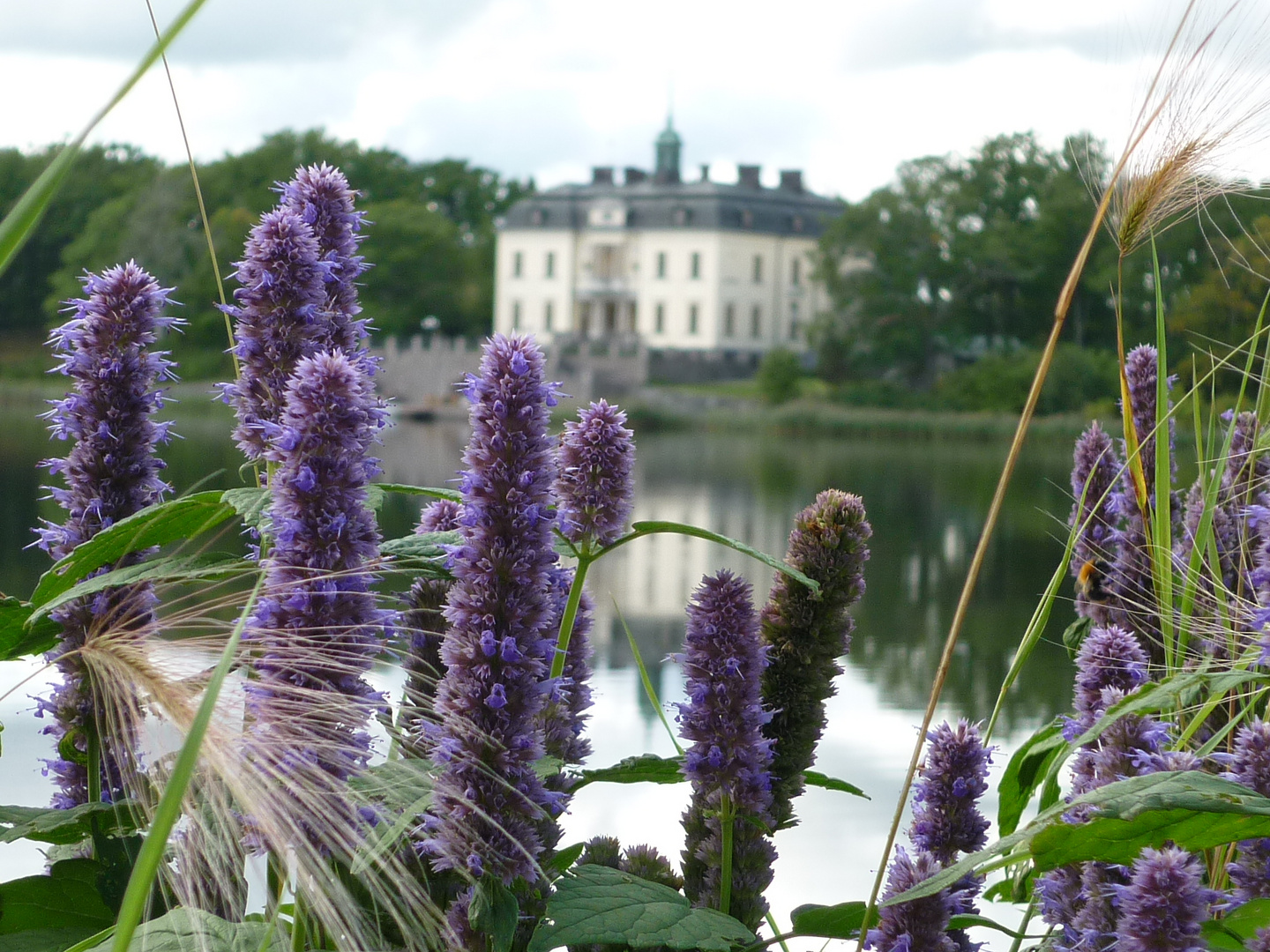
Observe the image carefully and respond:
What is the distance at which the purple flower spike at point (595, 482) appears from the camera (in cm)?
148

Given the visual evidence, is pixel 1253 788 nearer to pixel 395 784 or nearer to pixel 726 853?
pixel 726 853

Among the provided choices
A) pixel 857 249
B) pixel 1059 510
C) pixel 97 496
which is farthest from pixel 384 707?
pixel 857 249

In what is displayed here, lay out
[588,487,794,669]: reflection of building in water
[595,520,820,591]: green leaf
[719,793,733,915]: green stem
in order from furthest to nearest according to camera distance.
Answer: [588,487,794,669]: reflection of building in water → [719,793,733,915]: green stem → [595,520,820,591]: green leaf

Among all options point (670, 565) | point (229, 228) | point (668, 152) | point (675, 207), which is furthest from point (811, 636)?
point (668, 152)

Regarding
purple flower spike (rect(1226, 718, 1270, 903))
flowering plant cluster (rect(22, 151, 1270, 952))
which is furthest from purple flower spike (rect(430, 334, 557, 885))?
purple flower spike (rect(1226, 718, 1270, 903))

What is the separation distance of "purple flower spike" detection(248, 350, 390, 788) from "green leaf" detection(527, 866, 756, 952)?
256mm

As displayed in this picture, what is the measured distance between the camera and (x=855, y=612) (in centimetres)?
1195

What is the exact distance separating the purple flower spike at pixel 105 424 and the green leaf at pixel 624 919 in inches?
23.8

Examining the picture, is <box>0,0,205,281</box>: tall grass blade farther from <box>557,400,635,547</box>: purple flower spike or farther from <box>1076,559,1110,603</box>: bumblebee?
<box>1076,559,1110,603</box>: bumblebee

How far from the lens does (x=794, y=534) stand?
5.75 ft

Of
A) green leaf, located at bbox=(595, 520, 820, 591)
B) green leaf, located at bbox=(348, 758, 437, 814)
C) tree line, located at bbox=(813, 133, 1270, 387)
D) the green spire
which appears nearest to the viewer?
green leaf, located at bbox=(348, 758, 437, 814)

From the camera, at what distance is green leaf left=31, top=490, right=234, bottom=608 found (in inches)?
55.0

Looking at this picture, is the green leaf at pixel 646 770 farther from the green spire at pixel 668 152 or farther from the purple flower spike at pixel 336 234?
the green spire at pixel 668 152

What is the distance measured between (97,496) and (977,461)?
37867 mm
